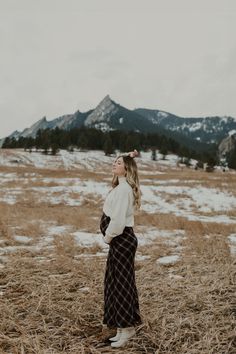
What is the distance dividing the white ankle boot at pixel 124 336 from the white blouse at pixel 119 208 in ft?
3.59

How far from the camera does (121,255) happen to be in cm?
474

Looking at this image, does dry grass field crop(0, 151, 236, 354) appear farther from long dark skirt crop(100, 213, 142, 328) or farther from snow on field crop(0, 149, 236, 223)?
snow on field crop(0, 149, 236, 223)

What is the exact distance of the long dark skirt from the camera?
4.66 metres

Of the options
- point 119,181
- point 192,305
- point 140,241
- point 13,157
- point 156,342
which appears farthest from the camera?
point 13,157

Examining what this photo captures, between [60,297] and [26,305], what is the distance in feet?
1.80

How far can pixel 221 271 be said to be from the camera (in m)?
7.09

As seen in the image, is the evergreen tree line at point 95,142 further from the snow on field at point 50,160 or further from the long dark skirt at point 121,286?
the long dark skirt at point 121,286

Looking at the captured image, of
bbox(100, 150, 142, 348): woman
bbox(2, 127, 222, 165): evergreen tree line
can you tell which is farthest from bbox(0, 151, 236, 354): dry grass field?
bbox(2, 127, 222, 165): evergreen tree line

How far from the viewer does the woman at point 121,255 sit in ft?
15.2

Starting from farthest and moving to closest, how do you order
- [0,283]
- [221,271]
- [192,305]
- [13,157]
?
[13,157]
[221,271]
[0,283]
[192,305]

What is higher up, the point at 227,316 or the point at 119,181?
the point at 119,181

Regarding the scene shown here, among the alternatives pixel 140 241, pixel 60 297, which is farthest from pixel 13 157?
pixel 60 297

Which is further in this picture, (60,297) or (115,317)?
(60,297)

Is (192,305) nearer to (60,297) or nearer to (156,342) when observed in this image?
(156,342)
